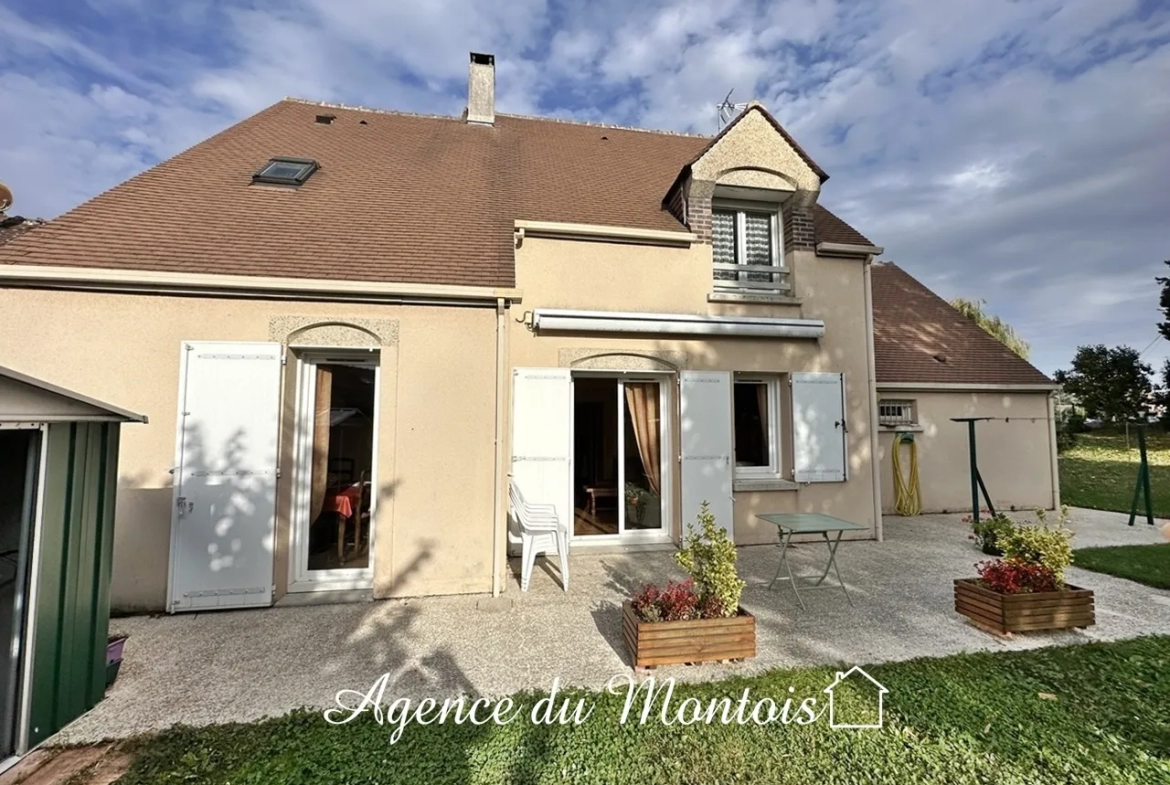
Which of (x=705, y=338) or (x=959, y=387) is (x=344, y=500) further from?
(x=959, y=387)

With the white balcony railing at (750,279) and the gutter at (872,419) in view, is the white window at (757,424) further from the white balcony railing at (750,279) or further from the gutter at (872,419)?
the gutter at (872,419)

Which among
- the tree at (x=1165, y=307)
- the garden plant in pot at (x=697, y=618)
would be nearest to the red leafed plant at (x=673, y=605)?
the garden plant in pot at (x=697, y=618)

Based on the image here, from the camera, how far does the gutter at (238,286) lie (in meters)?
5.65

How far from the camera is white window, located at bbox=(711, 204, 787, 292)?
920cm

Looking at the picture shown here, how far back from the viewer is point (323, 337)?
20.4 ft

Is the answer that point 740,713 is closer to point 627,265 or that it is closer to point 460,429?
point 460,429

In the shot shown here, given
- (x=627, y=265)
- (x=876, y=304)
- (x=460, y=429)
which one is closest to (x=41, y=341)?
(x=460, y=429)

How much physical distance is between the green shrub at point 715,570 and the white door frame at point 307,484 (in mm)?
3698

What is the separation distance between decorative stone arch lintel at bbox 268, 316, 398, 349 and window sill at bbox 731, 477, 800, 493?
5.86 meters

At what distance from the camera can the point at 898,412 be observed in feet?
39.7

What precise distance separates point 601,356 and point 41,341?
6.72m

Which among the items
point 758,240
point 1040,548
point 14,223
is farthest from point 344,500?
point 758,240

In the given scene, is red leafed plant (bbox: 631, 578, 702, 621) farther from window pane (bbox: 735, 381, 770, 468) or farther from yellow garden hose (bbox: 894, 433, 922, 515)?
yellow garden hose (bbox: 894, 433, 922, 515)

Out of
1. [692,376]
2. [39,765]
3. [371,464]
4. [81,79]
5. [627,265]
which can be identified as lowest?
[39,765]
